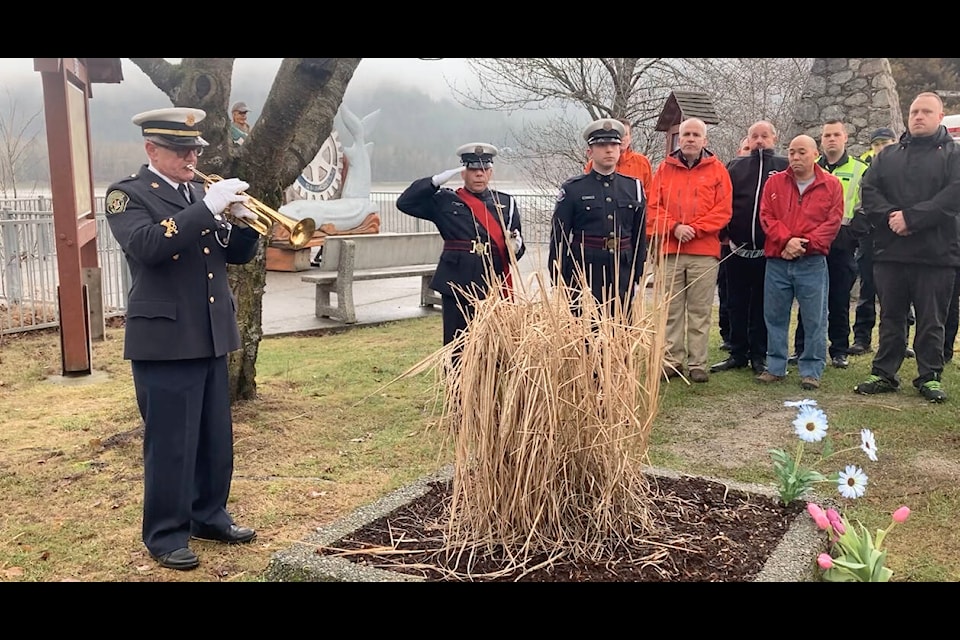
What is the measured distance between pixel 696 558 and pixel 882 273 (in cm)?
378

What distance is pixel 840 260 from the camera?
665 cm

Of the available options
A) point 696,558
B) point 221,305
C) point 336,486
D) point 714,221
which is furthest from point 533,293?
point 714,221

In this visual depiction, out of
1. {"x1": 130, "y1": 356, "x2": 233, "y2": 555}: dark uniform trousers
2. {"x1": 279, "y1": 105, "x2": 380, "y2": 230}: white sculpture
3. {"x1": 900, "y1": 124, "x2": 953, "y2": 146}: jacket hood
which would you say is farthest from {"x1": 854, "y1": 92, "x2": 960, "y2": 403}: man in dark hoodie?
{"x1": 279, "y1": 105, "x2": 380, "y2": 230}: white sculpture

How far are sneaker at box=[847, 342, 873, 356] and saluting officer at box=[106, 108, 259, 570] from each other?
5596 mm

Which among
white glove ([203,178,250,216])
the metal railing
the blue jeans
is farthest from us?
the metal railing

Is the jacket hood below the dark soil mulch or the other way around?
the other way around

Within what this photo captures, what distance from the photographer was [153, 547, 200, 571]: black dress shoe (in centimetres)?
315

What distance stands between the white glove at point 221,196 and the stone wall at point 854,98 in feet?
28.2

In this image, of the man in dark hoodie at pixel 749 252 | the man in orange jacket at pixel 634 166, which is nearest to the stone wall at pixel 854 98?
the man in dark hoodie at pixel 749 252

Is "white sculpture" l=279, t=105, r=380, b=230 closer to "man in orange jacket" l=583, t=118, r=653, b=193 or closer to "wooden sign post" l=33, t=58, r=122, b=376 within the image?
"wooden sign post" l=33, t=58, r=122, b=376

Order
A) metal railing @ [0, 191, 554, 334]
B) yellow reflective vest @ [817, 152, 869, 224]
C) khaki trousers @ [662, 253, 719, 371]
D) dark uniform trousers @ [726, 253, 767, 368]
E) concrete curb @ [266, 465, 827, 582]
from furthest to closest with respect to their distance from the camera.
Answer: metal railing @ [0, 191, 554, 334] < yellow reflective vest @ [817, 152, 869, 224] < dark uniform trousers @ [726, 253, 767, 368] < khaki trousers @ [662, 253, 719, 371] < concrete curb @ [266, 465, 827, 582]

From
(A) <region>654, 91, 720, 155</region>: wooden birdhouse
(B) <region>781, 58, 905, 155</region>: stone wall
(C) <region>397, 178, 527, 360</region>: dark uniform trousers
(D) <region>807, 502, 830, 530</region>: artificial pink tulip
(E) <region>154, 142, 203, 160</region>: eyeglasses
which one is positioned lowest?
(D) <region>807, 502, 830, 530</region>: artificial pink tulip

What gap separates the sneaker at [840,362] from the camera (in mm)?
6586

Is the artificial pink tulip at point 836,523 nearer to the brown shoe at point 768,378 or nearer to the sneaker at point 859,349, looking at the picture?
the brown shoe at point 768,378
